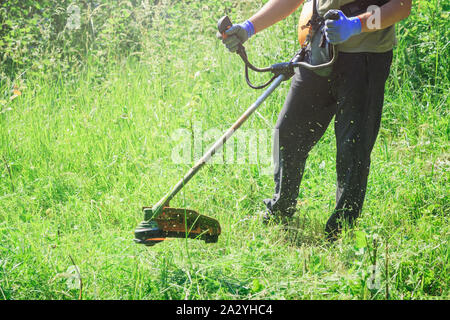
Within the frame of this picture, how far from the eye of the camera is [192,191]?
3.67 meters

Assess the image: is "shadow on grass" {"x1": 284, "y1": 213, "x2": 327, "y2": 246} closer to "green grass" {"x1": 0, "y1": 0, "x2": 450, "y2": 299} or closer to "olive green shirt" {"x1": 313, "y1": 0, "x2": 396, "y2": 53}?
"green grass" {"x1": 0, "y1": 0, "x2": 450, "y2": 299}

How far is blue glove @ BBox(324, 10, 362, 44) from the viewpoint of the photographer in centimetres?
260

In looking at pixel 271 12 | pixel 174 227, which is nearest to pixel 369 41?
pixel 271 12

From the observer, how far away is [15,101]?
470 cm

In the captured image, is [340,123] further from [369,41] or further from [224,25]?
[224,25]

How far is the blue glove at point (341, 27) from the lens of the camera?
8.53 feet

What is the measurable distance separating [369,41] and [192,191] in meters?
1.57

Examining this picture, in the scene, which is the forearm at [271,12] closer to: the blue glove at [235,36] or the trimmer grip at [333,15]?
the blue glove at [235,36]

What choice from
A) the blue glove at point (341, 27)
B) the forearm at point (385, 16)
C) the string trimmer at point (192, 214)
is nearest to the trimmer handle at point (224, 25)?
the string trimmer at point (192, 214)
